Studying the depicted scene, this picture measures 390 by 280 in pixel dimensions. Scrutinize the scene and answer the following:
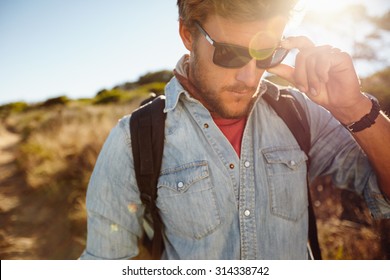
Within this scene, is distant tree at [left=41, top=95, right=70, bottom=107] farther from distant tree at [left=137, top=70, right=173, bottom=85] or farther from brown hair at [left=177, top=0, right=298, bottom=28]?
brown hair at [left=177, top=0, right=298, bottom=28]

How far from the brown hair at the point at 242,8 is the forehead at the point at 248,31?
2 cm

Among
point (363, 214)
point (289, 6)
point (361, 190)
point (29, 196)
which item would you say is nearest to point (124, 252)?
point (361, 190)

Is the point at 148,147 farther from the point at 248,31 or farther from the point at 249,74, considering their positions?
the point at 248,31

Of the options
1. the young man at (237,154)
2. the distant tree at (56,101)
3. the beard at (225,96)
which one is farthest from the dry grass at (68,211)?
the distant tree at (56,101)

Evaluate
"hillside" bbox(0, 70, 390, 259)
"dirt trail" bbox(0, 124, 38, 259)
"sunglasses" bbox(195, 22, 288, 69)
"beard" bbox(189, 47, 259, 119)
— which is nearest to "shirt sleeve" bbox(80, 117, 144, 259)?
"beard" bbox(189, 47, 259, 119)

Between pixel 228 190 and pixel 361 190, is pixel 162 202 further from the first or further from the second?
pixel 361 190

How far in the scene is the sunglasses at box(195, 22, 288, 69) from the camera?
1.25m

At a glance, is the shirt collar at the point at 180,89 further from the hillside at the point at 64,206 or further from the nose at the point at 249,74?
the hillside at the point at 64,206

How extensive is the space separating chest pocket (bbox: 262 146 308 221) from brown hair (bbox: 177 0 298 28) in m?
0.61

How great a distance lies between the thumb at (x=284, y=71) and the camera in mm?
1319

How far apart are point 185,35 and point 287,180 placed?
35.1 inches

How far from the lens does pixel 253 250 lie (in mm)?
1287

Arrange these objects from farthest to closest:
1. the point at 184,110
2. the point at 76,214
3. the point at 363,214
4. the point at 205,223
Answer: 1. the point at 76,214
2. the point at 363,214
3. the point at 184,110
4. the point at 205,223
